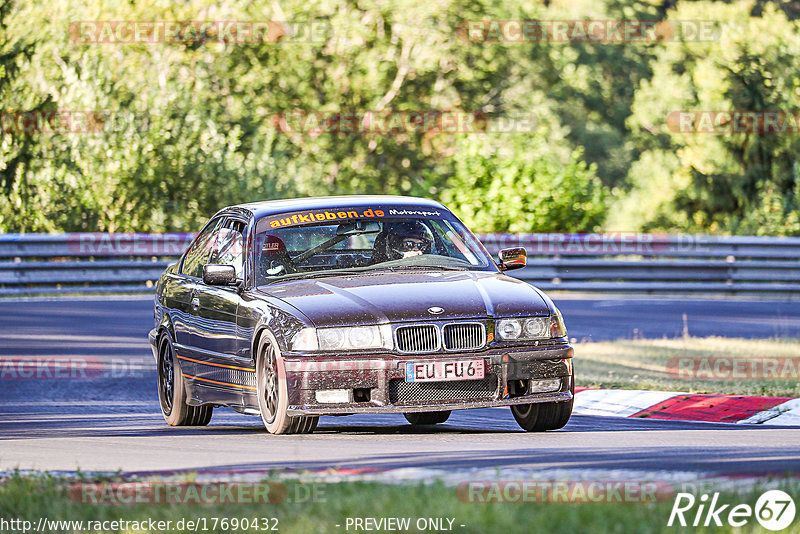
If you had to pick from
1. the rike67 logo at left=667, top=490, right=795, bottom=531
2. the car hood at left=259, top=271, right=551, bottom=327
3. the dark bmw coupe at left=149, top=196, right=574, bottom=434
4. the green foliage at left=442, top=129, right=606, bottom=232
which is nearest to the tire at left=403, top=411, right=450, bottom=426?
the dark bmw coupe at left=149, top=196, right=574, bottom=434

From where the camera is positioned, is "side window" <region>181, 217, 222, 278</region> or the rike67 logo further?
"side window" <region>181, 217, 222, 278</region>

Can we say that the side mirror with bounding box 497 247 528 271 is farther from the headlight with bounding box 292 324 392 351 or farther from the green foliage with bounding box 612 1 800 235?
the green foliage with bounding box 612 1 800 235

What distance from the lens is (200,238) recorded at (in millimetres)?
11602

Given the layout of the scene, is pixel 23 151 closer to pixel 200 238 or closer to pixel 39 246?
pixel 39 246

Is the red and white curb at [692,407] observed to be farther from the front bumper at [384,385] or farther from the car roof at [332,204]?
the front bumper at [384,385]

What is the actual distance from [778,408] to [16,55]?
863 inches

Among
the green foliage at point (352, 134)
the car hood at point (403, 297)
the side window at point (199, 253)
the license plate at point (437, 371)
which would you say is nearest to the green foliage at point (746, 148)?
the green foliage at point (352, 134)

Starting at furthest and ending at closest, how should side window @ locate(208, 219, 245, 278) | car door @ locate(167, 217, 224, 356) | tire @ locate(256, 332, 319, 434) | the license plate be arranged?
car door @ locate(167, 217, 224, 356) < side window @ locate(208, 219, 245, 278) < tire @ locate(256, 332, 319, 434) < the license plate

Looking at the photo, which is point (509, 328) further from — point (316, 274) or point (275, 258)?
point (275, 258)

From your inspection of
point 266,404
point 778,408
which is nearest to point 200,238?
point 266,404

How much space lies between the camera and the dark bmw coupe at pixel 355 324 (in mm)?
8859

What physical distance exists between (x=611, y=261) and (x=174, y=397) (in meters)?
15.9

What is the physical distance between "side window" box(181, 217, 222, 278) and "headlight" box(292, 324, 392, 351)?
239 centimetres

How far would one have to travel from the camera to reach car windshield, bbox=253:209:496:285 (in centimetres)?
1007
